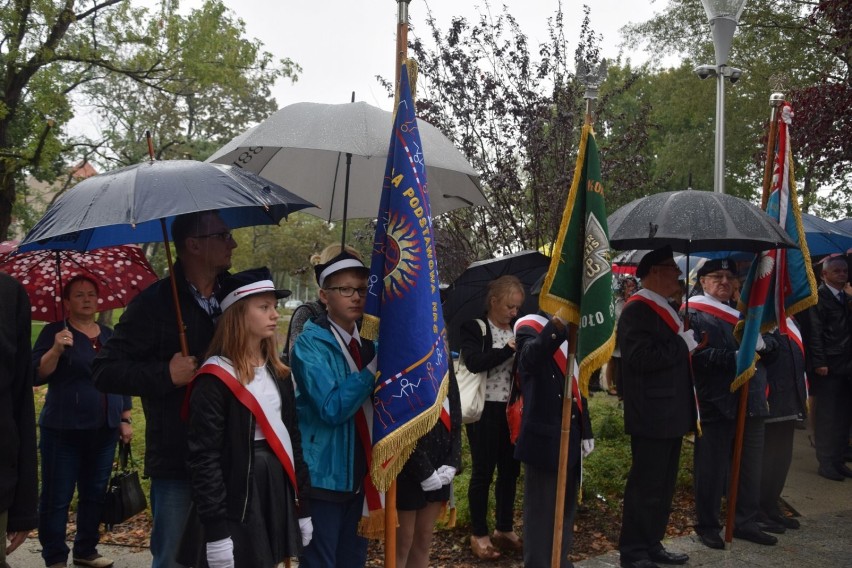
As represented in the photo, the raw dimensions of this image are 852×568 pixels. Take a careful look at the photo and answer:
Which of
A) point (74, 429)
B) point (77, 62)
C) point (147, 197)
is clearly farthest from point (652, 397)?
point (77, 62)

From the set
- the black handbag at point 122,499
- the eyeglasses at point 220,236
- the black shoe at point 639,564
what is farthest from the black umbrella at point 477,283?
the eyeglasses at point 220,236

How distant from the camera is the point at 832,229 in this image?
7.21 m

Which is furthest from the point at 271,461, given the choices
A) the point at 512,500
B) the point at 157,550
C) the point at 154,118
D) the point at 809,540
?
the point at 154,118

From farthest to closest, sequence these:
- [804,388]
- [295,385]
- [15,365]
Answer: [804,388] → [295,385] → [15,365]

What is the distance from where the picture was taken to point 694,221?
476 centimetres

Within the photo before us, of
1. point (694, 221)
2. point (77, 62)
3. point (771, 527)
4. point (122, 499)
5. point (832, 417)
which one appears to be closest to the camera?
point (694, 221)

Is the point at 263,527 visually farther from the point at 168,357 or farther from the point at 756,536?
the point at 756,536

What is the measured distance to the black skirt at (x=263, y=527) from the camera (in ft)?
10.5

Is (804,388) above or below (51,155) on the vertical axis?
below

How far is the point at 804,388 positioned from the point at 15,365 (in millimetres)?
5930

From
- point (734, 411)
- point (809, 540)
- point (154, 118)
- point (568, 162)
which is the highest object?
point (154, 118)

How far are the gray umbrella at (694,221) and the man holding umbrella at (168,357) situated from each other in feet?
8.25

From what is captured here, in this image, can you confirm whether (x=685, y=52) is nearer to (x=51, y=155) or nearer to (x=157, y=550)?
(x=51, y=155)

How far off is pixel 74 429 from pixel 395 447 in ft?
8.99
